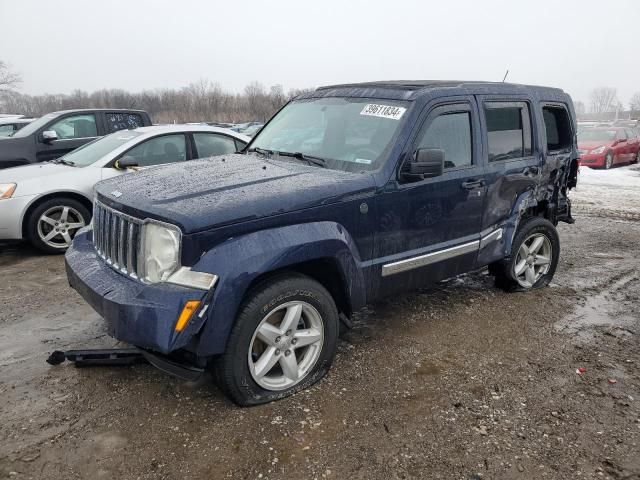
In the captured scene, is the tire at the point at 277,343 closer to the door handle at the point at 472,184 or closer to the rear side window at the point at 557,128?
the door handle at the point at 472,184

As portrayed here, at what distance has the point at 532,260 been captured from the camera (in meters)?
5.12

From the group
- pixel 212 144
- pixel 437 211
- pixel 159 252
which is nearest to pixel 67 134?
pixel 212 144

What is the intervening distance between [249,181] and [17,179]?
4.28 meters

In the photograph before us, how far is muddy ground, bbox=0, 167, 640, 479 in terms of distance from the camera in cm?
262

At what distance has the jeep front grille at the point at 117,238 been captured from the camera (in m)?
2.96

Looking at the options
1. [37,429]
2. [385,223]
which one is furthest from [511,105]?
[37,429]

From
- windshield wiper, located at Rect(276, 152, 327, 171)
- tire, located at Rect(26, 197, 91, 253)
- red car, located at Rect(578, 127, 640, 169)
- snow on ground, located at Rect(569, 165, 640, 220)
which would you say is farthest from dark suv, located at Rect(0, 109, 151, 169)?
red car, located at Rect(578, 127, 640, 169)

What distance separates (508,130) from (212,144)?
407 cm

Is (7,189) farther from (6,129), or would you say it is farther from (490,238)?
(6,129)

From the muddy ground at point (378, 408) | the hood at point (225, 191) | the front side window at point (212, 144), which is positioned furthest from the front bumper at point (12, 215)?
the hood at point (225, 191)

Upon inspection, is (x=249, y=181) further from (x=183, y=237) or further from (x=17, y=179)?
(x=17, y=179)

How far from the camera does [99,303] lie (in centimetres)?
296

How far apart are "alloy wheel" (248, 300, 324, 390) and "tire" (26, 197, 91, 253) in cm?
415

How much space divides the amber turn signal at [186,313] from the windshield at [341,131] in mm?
1519
